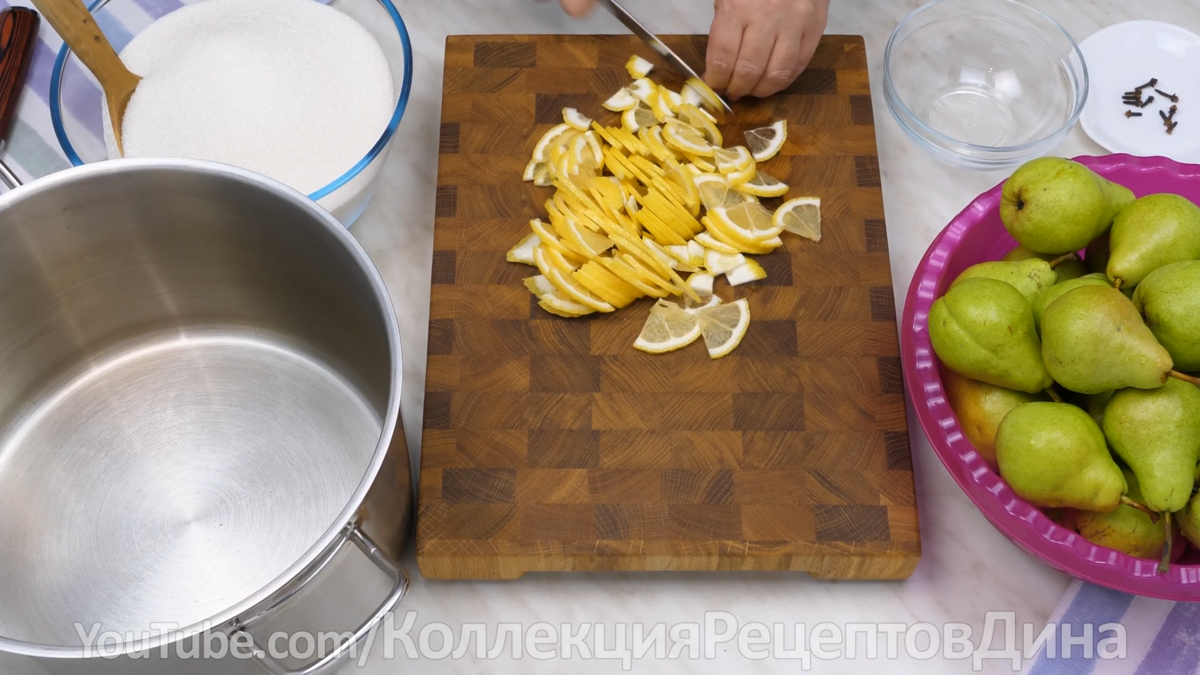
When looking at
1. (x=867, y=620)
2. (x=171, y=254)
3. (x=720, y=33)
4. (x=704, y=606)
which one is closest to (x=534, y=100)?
(x=720, y=33)

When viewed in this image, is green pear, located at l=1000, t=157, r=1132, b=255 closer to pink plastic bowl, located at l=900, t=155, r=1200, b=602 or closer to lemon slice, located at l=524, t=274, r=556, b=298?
pink plastic bowl, located at l=900, t=155, r=1200, b=602

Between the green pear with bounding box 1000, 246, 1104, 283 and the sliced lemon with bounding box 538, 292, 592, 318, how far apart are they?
589 millimetres

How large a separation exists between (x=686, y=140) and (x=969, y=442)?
0.64 metres

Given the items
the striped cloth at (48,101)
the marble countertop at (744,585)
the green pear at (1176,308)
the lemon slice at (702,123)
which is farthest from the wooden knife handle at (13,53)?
the green pear at (1176,308)

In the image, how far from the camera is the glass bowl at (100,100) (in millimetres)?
1416

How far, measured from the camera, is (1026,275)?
1205 mm

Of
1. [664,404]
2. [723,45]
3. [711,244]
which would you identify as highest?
[723,45]

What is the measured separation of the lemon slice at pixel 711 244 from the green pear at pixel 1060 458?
1.67 ft

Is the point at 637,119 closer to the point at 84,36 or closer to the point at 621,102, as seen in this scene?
the point at 621,102

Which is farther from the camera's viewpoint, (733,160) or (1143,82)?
(1143,82)

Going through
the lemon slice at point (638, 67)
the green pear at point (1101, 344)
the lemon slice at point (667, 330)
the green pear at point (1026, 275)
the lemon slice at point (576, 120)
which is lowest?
the lemon slice at point (667, 330)

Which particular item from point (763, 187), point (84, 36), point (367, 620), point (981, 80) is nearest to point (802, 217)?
point (763, 187)

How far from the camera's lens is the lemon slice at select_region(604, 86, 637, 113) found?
160cm

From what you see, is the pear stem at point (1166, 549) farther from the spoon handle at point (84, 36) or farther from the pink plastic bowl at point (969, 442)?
the spoon handle at point (84, 36)
